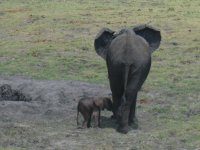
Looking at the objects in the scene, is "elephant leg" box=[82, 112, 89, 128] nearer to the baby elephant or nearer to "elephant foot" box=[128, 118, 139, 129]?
the baby elephant

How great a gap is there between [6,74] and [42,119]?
4.17 m

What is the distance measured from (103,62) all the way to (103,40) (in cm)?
504

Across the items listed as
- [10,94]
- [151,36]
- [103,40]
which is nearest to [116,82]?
[103,40]

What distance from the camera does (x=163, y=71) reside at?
15.6 meters

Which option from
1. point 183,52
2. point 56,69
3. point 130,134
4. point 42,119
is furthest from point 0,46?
point 130,134

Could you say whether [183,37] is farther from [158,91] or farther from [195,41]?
[158,91]

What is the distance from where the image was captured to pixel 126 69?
10531 mm

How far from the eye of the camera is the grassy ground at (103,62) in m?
11.1

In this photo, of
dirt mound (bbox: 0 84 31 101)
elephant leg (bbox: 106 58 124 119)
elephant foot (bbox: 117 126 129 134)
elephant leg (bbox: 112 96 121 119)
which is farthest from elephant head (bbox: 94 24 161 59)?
Result: dirt mound (bbox: 0 84 31 101)

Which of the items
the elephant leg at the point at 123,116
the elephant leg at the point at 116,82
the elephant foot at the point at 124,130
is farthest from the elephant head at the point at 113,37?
the elephant foot at the point at 124,130

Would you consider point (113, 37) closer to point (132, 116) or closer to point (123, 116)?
point (132, 116)

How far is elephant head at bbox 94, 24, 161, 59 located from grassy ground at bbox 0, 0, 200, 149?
122cm

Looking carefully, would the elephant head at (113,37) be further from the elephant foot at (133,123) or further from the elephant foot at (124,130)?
the elephant foot at (124,130)

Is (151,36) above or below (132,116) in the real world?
above
